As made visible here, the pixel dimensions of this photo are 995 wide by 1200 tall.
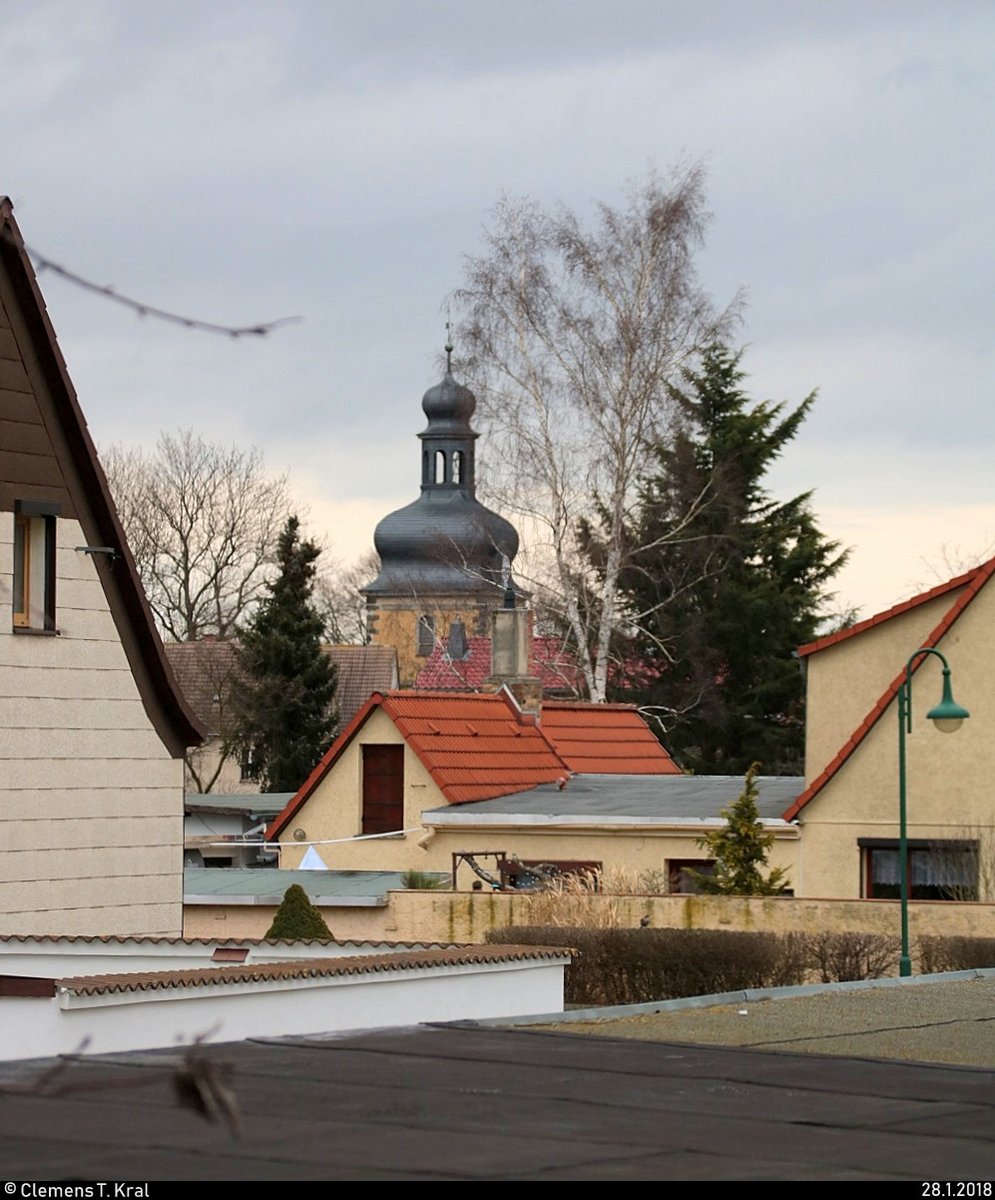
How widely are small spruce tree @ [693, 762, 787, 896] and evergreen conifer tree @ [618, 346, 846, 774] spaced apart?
24.5 m

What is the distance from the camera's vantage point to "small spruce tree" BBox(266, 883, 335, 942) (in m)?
26.7

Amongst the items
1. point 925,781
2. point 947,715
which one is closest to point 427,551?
point 925,781

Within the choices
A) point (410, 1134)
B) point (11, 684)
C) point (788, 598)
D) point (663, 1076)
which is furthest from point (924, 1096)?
point (788, 598)

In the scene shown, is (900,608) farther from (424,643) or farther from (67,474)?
(424,643)

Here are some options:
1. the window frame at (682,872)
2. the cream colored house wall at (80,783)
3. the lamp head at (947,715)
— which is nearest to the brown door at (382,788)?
the window frame at (682,872)

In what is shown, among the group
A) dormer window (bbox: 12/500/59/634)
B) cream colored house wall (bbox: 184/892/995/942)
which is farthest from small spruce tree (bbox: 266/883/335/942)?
dormer window (bbox: 12/500/59/634)

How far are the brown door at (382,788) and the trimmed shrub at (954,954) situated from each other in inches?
515

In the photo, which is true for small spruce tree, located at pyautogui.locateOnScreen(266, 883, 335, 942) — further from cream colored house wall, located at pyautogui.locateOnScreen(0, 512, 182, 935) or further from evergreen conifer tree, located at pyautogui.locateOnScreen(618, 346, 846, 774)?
evergreen conifer tree, located at pyautogui.locateOnScreen(618, 346, 846, 774)

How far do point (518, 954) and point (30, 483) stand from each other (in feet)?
25.0

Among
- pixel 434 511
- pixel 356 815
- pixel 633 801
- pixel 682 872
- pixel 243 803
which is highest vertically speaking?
pixel 434 511

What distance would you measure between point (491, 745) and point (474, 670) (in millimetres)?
56823

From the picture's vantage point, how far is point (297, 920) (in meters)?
26.8

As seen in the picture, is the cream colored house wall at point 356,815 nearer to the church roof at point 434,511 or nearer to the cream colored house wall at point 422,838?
the cream colored house wall at point 422,838

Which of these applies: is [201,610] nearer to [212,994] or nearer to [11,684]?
[11,684]
